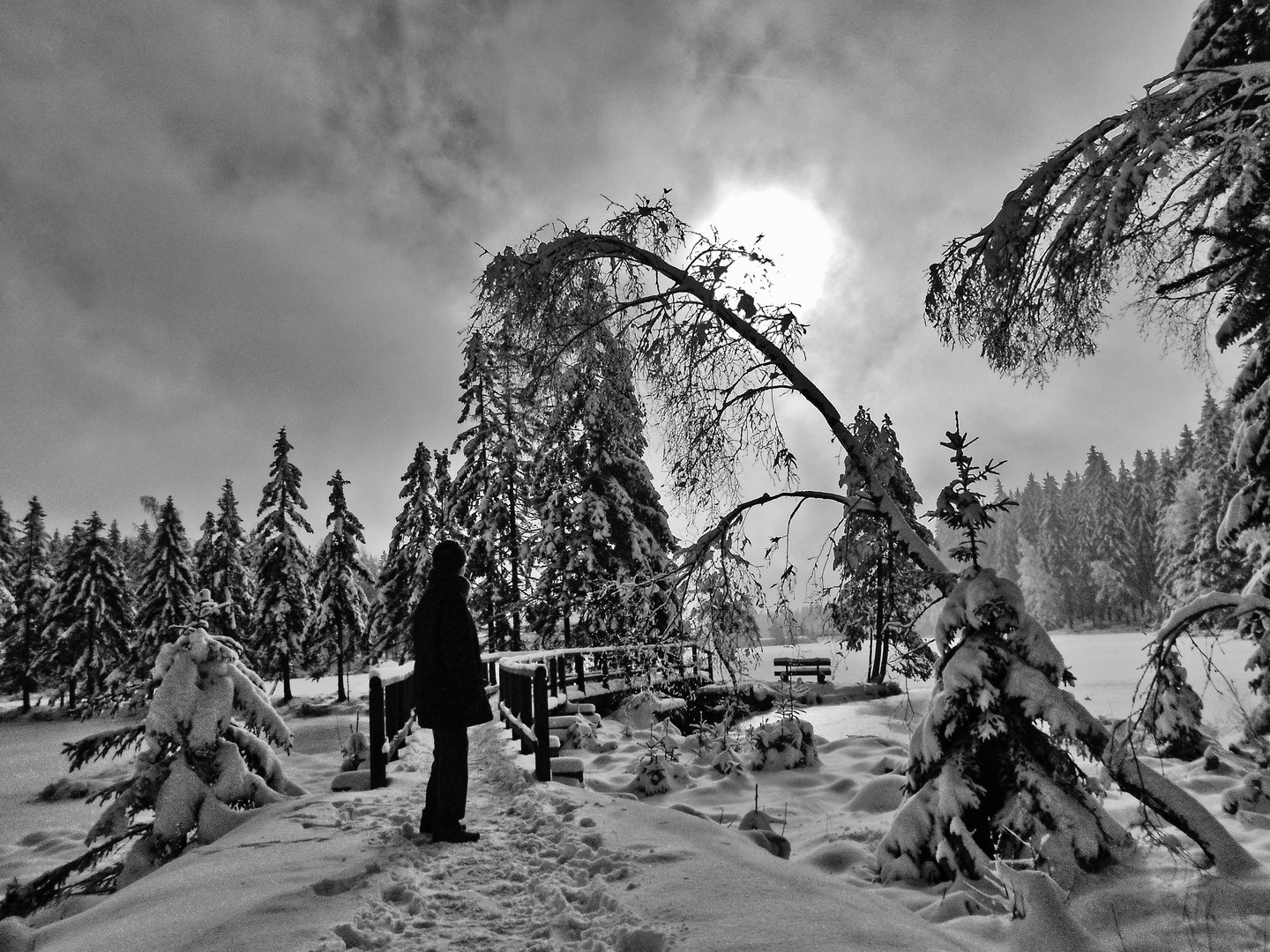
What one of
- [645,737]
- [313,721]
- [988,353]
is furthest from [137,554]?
[988,353]

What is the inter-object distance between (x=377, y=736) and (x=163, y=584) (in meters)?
37.1

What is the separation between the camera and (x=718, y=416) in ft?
26.0

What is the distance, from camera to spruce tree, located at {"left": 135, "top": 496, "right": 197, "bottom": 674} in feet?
113

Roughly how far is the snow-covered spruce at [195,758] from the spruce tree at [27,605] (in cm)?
4778

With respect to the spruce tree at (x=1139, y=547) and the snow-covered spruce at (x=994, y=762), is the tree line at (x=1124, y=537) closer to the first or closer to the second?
the spruce tree at (x=1139, y=547)

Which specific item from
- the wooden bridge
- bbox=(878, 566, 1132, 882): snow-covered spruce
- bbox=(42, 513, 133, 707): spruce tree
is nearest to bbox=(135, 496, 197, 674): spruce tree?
bbox=(42, 513, 133, 707): spruce tree

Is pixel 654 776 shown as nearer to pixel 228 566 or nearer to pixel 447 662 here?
pixel 447 662

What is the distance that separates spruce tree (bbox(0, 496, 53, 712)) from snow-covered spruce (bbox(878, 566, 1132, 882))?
175 feet

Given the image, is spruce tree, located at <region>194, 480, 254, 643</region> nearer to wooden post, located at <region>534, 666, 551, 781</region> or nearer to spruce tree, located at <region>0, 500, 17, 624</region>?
spruce tree, located at <region>0, 500, 17, 624</region>

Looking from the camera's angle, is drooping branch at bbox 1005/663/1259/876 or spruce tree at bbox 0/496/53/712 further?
spruce tree at bbox 0/496/53/712

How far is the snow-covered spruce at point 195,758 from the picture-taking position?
567cm

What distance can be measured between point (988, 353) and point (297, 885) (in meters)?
7.54

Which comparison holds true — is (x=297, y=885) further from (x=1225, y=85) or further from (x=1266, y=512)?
(x=1266, y=512)

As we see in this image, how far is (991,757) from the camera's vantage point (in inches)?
208
